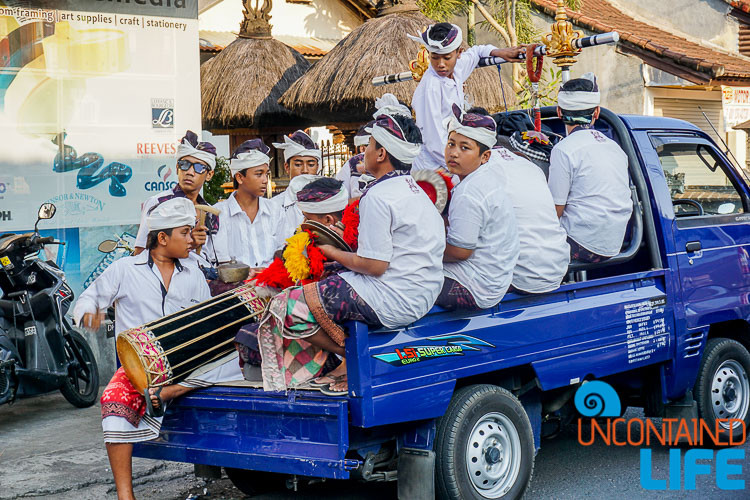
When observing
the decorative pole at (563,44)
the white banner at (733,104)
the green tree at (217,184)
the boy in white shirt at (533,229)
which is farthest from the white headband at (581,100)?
the white banner at (733,104)

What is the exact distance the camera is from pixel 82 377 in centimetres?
802

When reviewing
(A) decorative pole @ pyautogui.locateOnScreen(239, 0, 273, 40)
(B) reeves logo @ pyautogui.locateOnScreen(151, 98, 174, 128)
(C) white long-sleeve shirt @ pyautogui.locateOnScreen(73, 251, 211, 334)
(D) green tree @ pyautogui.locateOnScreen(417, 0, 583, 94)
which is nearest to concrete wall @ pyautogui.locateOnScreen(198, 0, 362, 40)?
(D) green tree @ pyautogui.locateOnScreen(417, 0, 583, 94)

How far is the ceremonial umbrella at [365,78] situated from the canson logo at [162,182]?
3.35 m

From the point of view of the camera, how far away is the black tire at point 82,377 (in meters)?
7.88

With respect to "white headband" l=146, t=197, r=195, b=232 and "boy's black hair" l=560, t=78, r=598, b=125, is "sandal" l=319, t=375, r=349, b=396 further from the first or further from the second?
"boy's black hair" l=560, t=78, r=598, b=125

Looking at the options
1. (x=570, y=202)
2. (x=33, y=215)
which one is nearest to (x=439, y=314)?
(x=570, y=202)

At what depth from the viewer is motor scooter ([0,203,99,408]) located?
7367 mm

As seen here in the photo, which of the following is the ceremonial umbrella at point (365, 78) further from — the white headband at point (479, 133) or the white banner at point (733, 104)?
the white banner at point (733, 104)

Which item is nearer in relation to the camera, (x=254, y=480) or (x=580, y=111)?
(x=254, y=480)

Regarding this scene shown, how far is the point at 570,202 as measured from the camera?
6453 mm

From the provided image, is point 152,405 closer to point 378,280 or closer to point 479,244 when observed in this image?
point 378,280

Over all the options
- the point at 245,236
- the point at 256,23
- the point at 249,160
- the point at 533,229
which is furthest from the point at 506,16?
the point at 533,229

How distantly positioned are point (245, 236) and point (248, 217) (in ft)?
0.46

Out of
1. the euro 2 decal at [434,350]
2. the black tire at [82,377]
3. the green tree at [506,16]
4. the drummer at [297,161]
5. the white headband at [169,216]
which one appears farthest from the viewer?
the green tree at [506,16]
